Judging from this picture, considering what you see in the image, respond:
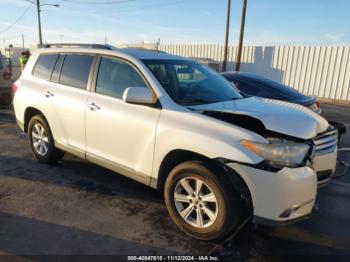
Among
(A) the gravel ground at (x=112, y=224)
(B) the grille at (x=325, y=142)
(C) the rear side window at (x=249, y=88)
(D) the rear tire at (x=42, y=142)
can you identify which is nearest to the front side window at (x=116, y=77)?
(A) the gravel ground at (x=112, y=224)

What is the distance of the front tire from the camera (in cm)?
292

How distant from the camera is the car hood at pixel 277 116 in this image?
10.0ft

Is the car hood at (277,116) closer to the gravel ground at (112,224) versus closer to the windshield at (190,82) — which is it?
the windshield at (190,82)

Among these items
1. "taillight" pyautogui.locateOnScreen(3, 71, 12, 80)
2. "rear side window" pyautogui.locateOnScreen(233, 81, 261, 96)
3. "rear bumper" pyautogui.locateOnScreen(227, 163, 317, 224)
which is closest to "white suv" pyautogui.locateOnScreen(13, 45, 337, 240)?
"rear bumper" pyautogui.locateOnScreen(227, 163, 317, 224)

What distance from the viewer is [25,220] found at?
11.5ft

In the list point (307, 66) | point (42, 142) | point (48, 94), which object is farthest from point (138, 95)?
point (307, 66)

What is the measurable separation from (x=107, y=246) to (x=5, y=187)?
2071mm

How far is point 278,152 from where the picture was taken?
9.13ft

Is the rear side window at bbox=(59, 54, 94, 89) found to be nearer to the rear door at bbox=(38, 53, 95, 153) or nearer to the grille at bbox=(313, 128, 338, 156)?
the rear door at bbox=(38, 53, 95, 153)

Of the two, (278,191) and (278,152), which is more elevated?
(278,152)

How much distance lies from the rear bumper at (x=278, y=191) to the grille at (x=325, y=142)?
2.08 feet

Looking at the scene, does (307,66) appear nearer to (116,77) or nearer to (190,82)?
(190,82)

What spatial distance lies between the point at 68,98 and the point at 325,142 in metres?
3.25

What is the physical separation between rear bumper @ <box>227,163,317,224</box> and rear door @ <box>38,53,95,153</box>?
2.31 metres
